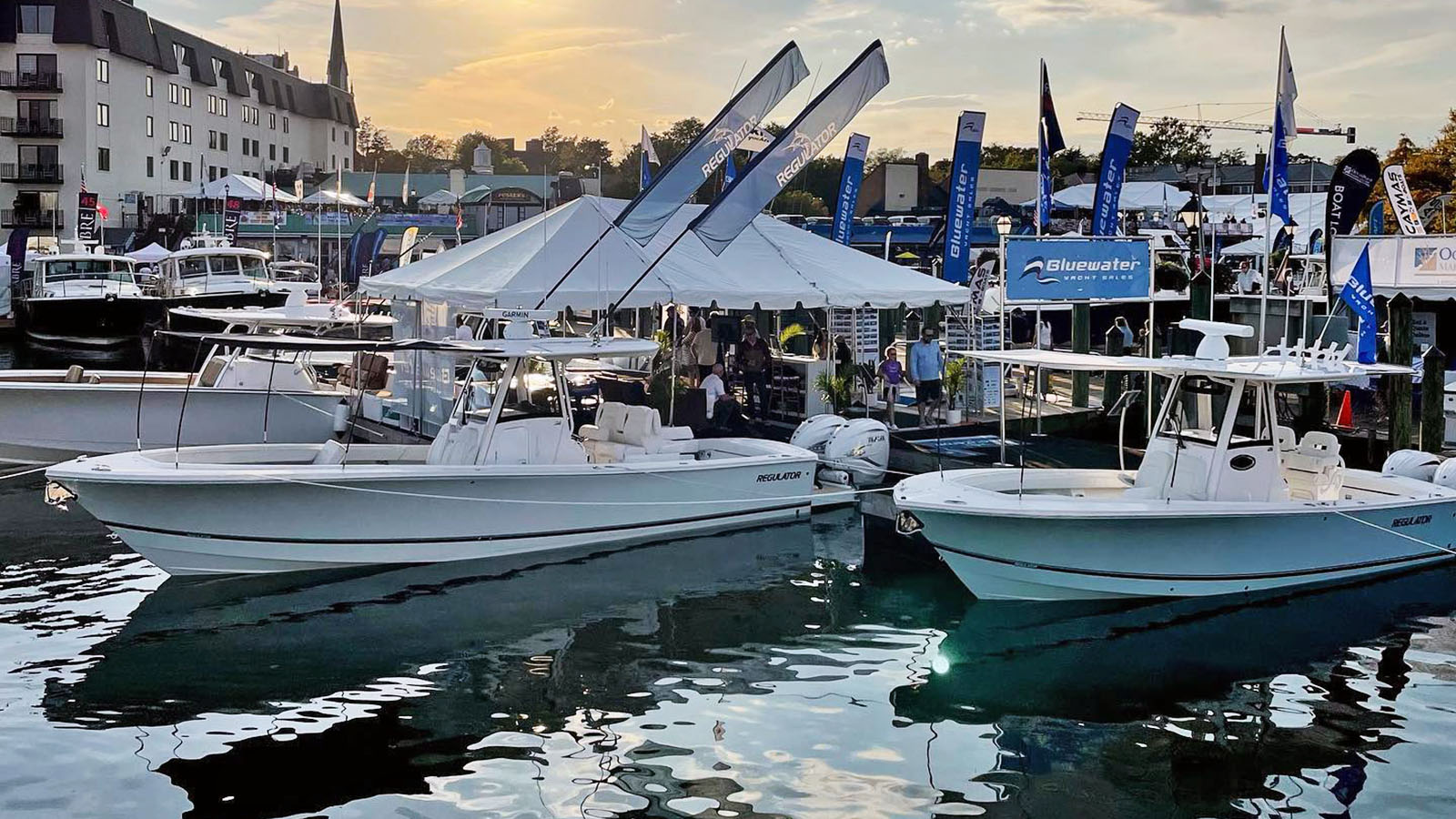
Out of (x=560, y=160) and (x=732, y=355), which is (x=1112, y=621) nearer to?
(x=732, y=355)

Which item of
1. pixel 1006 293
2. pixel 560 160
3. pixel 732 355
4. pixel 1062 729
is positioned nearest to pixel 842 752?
pixel 1062 729

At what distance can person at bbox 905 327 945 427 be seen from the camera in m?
21.1

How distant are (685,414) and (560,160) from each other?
396ft

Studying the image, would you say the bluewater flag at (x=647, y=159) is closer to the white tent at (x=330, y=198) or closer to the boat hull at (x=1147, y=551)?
the boat hull at (x=1147, y=551)

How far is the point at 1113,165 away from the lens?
2325 cm

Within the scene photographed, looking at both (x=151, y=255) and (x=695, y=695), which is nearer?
(x=695, y=695)

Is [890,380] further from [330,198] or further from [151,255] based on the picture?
[330,198]

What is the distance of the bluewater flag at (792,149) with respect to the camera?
18.1 meters

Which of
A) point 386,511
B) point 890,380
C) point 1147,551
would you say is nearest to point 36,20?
point 890,380

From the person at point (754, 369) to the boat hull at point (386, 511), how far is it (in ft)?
15.2

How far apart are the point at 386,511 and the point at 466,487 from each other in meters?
0.90

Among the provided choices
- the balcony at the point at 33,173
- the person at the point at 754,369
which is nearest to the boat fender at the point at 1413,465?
the person at the point at 754,369

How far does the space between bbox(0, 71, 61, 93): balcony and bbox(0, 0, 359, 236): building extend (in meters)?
0.04

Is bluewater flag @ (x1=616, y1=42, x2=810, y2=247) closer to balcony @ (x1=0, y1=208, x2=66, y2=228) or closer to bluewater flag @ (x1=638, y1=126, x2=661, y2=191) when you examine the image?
bluewater flag @ (x1=638, y1=126, x2=661, y2=191)
